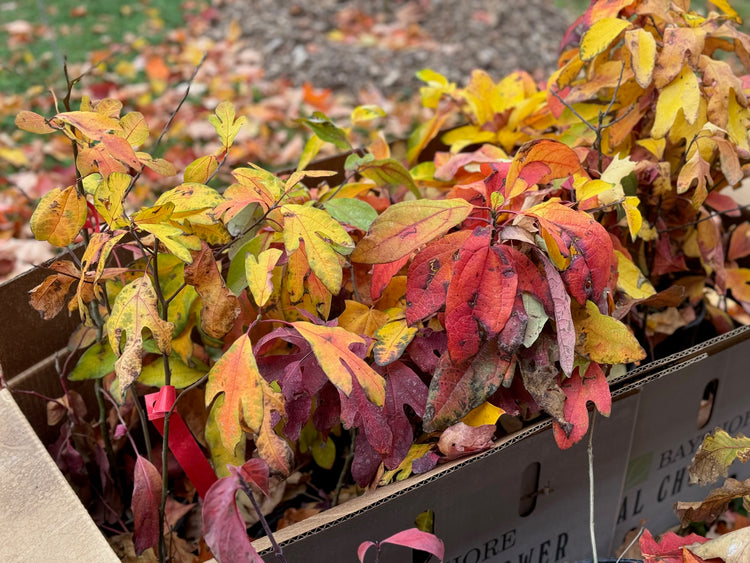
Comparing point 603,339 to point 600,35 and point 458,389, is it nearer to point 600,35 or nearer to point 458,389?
point 458,389

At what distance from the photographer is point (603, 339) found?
0.82 metres

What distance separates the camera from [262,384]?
0.70 m

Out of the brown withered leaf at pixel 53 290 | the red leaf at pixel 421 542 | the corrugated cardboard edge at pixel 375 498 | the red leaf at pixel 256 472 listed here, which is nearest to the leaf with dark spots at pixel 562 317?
the corrugated cardboard edge at pixel 375 498

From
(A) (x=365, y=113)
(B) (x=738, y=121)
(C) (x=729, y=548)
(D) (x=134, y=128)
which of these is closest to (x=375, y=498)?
(C) (x=729, y=548)

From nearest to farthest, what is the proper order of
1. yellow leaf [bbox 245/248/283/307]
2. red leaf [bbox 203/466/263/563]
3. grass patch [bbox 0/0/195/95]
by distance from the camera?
red leaf [bbox 203/466/263/563], yellow leaf [bbox 245/248/283/307], grass patch [bbox 0/0/195/95]

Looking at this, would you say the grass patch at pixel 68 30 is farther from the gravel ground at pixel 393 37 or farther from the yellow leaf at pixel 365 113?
the yellow leaf at pixel 365 113

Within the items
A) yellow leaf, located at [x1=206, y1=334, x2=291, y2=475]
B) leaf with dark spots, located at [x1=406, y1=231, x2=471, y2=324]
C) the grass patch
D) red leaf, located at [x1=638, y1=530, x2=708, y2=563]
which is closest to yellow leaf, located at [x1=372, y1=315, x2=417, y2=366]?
leaf with dark spots, located at [x1=406, y1=231, x2=471, y2=324]

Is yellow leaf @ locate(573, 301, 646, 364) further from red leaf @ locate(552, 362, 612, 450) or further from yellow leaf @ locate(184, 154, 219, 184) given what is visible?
yellow leaf @ locate(184, 154, 219, 184)

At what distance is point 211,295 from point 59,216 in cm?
19

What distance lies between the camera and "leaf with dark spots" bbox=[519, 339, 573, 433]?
31.5 inches

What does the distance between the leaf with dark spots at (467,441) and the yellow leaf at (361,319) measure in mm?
162

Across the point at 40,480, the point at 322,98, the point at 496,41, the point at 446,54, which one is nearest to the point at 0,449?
the point at 40,480

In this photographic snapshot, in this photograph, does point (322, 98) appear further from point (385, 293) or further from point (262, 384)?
point (262, 384)

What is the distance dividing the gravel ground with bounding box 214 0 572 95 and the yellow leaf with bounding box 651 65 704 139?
7.59ft
